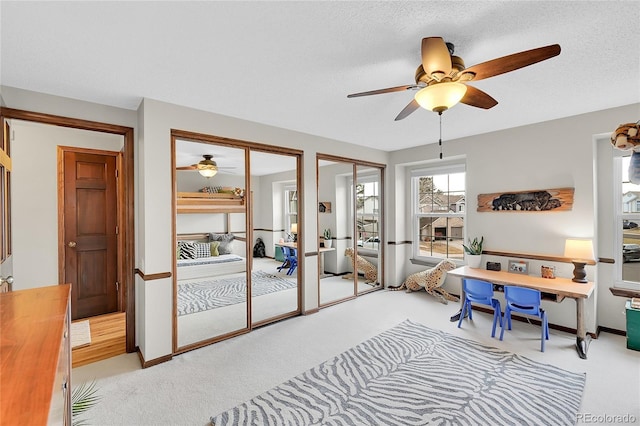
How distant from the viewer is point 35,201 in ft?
11.1

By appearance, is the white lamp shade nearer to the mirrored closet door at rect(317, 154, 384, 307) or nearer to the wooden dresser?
the mirrored closet door at rect(317, 154, 384, 307)

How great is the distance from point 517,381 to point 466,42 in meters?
2.68

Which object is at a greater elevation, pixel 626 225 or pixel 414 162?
pixel 414 162

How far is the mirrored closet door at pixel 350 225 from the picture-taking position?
511 centimetres

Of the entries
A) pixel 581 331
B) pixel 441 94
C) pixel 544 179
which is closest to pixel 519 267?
pixel 581 331

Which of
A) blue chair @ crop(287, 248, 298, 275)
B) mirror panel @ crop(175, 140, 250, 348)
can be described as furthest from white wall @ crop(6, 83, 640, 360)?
blue chair @ crop(287, 248, 298, 275)

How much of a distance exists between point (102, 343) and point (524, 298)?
437 centimetres

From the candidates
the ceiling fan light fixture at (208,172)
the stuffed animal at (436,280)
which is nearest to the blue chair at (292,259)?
the ceiling fan light fixture at (208,172)

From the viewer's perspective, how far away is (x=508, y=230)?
3.95 meters

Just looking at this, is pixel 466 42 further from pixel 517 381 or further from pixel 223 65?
pixel 517 381

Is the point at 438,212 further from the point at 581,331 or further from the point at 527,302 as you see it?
the point at 581,331

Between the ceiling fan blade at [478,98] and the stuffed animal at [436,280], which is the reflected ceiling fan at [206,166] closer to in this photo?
the ceiling fan blade at [478,98]

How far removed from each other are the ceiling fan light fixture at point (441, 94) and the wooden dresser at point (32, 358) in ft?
7.16

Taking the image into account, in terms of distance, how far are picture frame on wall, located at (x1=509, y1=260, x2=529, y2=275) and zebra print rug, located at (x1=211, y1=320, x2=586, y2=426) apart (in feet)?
4.16
